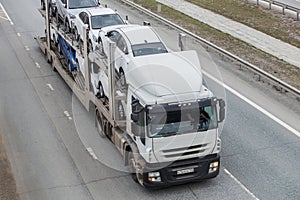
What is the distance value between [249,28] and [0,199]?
1927 centimetres

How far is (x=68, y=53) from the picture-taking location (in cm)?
2159

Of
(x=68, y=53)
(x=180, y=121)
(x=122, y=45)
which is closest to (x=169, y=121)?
(x=180, y=121)

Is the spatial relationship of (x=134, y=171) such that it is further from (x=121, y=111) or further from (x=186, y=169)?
(x=121, y=111)

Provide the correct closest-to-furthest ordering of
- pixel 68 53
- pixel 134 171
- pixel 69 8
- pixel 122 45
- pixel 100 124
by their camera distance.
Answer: pixel 134 171 < pixel 122 45 < pixel 100 124 < pixel 68 53 < pixel 69 8

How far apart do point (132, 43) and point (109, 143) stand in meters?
3.10

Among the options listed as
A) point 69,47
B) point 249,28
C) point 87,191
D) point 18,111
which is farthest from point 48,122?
point 249,28

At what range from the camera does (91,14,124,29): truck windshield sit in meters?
20.7

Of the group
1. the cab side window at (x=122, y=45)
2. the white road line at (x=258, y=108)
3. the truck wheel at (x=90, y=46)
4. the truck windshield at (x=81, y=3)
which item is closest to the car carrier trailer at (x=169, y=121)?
the cab side window at (x=122, y=45)

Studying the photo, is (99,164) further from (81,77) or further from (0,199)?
(81,77)

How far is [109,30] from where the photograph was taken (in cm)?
1858

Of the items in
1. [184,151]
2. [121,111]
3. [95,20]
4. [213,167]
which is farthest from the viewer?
[95,20]

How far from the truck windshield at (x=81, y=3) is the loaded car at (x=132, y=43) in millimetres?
5504

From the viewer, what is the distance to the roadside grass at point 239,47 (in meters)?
23.0

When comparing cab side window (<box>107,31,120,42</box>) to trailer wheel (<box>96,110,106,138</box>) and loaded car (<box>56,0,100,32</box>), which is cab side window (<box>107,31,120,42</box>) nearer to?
trailer wheel (<box>96,110,106,138</box>)
